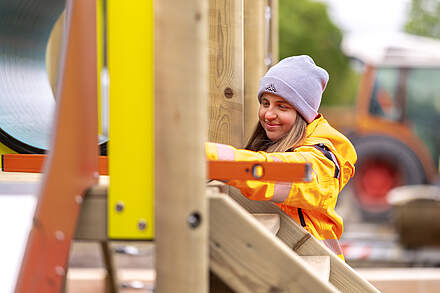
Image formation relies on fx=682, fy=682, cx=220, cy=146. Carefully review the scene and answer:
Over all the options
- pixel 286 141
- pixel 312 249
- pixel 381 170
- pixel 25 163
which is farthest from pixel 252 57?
pixel 381 170

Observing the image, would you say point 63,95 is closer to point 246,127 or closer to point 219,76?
point 219,76

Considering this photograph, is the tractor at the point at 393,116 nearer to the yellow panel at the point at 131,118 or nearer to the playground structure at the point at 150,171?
the playground structure at the point at 150,171

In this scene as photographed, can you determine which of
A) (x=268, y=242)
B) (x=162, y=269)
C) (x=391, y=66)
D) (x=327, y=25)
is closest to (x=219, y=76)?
(x=268, y=242)

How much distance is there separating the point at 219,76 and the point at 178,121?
0.94 m

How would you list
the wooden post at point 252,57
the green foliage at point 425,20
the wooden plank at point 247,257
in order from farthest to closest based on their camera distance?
1. the green foliage at point 425,20
2. the wooden post at point 252,57
3. the wooden plank at point 247,257

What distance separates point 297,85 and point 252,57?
788 millimetres

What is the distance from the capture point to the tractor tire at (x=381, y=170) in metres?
10.8

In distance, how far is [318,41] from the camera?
29.7m

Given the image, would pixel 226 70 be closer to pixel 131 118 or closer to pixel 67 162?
pixel 131 118

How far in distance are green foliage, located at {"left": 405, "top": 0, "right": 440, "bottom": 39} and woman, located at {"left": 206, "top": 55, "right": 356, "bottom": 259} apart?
89.7 feet

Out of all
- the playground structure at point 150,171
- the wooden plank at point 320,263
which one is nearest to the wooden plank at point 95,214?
the playground structure at point 150,171

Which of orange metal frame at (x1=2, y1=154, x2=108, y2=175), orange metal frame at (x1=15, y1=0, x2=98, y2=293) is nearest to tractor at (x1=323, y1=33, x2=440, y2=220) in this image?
orange metal frame at (x1=2, y1=154, x2=108, y2=175)

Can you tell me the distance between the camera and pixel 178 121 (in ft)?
4.65

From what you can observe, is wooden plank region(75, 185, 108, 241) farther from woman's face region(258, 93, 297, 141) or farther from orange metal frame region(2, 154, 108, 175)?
woman's face region(258, 93, 297, 141)
